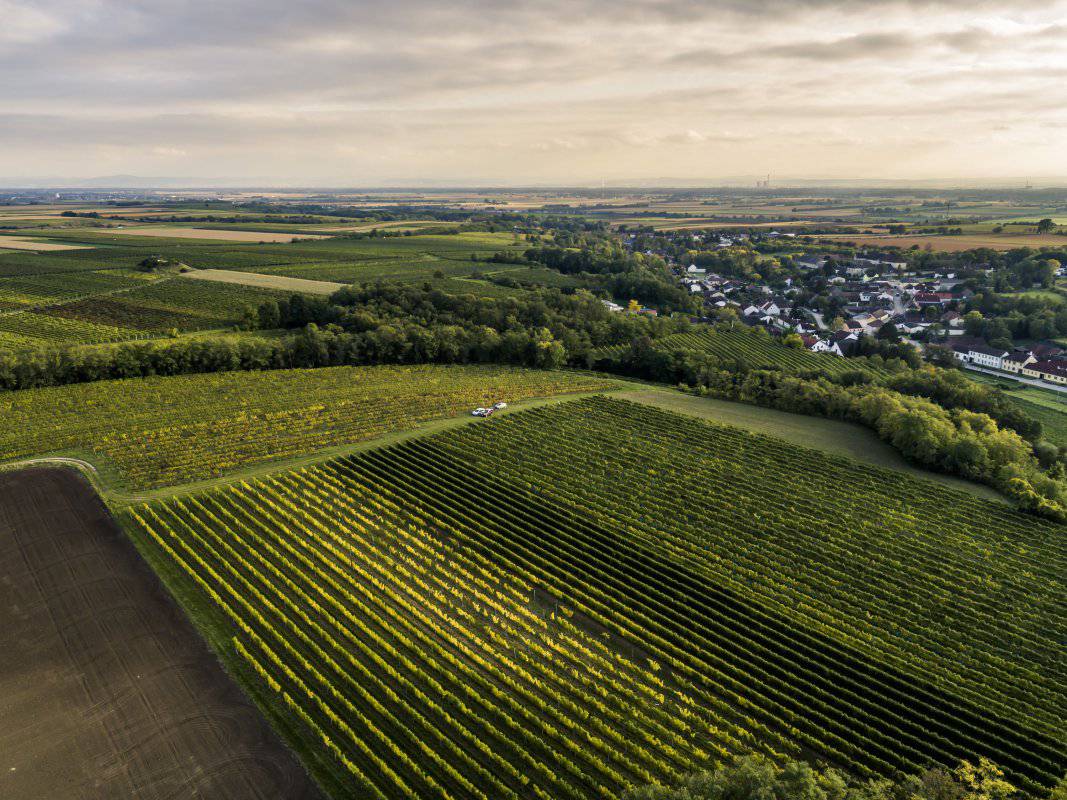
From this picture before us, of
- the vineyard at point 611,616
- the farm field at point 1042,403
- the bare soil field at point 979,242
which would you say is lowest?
the farm field at point 1042,403

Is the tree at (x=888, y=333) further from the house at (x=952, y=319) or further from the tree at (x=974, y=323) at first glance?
the house at (x=952, y=319)

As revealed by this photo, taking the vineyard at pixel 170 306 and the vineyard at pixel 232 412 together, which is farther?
the vineyard at pixel 170 306

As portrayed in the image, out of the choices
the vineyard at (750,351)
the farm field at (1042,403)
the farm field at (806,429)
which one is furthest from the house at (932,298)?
the farm field at (806,429)

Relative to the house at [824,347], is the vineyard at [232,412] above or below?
above

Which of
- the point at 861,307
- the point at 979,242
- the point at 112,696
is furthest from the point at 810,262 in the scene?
the point at 112,696

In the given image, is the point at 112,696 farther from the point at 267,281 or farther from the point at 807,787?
the point at 267,281
